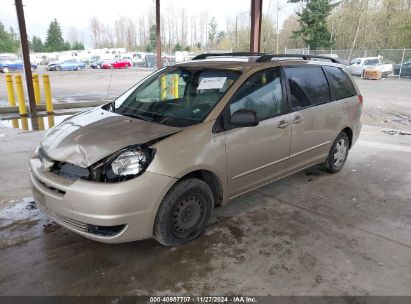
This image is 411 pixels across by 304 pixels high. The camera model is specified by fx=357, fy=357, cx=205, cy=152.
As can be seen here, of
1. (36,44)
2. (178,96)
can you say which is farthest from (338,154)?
(36,44)

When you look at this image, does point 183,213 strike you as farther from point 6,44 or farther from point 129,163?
point 6,44

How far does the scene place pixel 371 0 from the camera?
4388cm

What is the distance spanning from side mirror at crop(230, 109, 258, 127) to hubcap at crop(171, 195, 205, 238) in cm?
82

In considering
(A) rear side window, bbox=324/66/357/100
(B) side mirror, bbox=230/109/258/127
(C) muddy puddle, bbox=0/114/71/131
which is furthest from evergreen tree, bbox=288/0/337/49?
(B) side mirror, bbox=230/109/258/127

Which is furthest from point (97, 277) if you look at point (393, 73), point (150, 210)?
point (393, 73)

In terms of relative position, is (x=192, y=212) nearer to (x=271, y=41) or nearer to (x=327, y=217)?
(x=327, y=217)

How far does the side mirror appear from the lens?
11.3ft

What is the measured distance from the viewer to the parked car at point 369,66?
89.2 feet

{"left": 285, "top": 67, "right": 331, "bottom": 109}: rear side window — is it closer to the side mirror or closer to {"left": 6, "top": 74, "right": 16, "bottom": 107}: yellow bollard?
the side mirror

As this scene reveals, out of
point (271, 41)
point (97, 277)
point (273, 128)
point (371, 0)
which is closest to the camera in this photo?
point (97, 277)

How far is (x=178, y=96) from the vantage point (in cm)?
400

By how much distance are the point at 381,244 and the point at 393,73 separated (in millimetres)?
29583

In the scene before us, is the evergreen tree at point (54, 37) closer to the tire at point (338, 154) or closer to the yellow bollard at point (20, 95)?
the yellow bollard at point (20, 95)

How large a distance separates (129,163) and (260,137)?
60.3 inches
